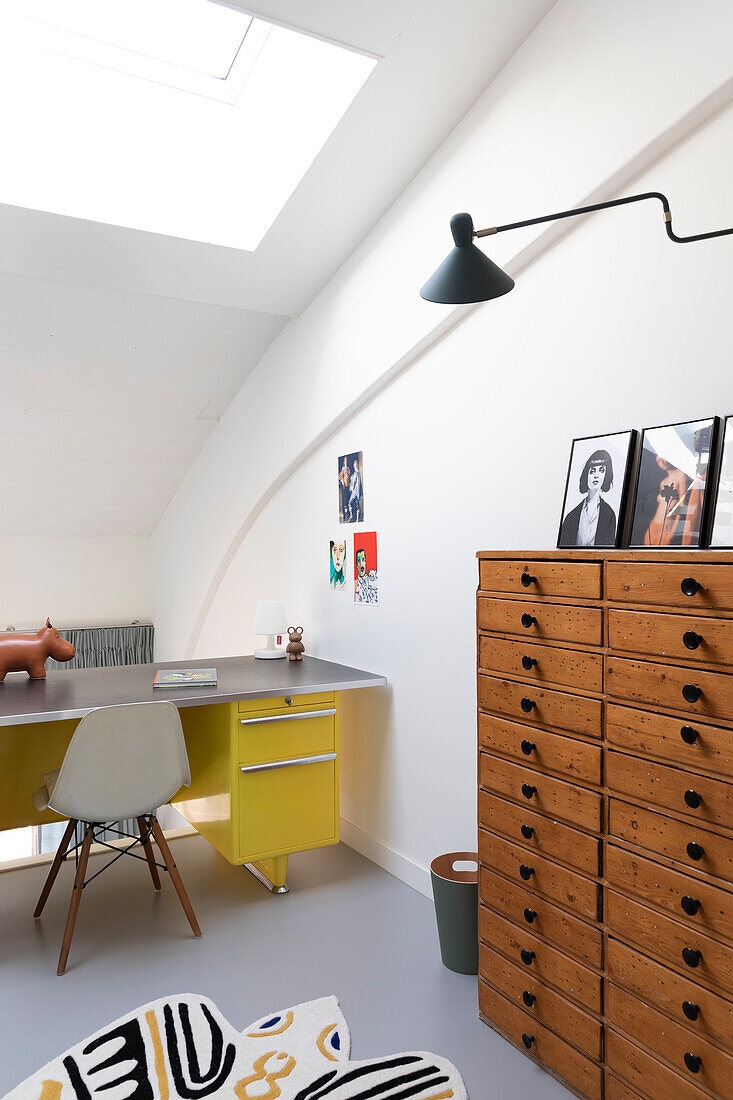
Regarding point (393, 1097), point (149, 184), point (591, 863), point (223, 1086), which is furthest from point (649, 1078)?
point (149, 184)

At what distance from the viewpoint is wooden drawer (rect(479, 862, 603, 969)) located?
165 cm

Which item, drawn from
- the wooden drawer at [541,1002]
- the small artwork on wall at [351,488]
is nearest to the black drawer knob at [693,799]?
the wooden drawer at [541,1002]

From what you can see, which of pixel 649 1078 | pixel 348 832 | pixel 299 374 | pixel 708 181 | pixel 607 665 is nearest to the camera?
pixel 649 1078

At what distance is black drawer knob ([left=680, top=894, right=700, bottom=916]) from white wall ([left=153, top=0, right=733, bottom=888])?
104 centimetres

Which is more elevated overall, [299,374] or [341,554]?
[299,374]

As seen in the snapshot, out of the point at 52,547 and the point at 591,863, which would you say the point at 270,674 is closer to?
the point at 591,863

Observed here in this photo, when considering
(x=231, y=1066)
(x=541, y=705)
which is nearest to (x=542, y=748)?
(x=541, y=705)

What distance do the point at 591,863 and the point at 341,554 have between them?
1894mm

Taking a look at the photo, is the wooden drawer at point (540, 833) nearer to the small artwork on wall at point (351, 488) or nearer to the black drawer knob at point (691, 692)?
the black drawer knob at point (691, 692)

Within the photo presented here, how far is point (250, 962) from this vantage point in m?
2.30

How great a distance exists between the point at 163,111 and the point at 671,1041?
3.34 meters

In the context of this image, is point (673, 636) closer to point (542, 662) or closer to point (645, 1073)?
point (542, 662)

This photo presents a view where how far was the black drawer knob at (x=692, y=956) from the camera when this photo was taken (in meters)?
1.40

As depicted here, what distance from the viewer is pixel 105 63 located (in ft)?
8.97
